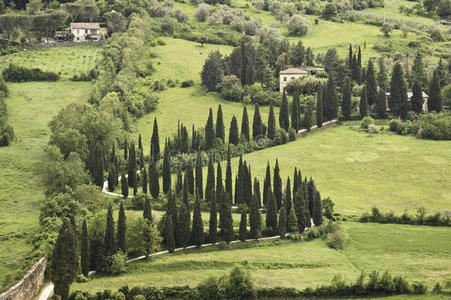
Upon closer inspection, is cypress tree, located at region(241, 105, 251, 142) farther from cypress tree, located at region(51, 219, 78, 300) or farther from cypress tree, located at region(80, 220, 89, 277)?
cypress tree, located at region(51, 219, 78, 300)

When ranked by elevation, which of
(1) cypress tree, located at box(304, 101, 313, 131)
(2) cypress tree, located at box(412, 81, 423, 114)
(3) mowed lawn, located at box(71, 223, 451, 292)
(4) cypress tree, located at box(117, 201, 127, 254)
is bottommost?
(3) mowed lawn, located at box(71, 223, 451, 292)

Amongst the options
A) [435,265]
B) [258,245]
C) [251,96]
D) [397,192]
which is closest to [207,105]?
[251,96]

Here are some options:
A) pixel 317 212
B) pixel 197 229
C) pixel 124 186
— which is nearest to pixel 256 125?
pixel 124 186

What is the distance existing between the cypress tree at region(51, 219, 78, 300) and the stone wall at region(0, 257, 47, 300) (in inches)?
87.3

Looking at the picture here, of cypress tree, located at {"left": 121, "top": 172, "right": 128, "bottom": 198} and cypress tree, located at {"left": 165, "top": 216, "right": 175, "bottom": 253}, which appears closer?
cypress tree, located at {"left": 165, "top": 216, "right": 175, "bottom": 253}

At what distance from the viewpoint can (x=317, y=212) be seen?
11438 cm

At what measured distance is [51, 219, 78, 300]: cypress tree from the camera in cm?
8875

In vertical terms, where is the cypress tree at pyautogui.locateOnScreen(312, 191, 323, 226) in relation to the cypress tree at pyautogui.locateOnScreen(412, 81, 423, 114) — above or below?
below

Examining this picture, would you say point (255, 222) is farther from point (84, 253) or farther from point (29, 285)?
point (29, 285)

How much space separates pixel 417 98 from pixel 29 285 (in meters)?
96.8

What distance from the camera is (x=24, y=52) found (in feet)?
654

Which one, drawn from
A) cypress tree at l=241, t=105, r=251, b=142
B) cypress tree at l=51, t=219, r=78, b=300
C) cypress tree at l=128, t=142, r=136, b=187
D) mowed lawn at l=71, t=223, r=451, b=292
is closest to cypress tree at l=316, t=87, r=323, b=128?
cypress tree at l=241, t=105, r=251, b=142

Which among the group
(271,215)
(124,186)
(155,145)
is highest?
(155,145)

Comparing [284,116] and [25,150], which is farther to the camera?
[284,116]
